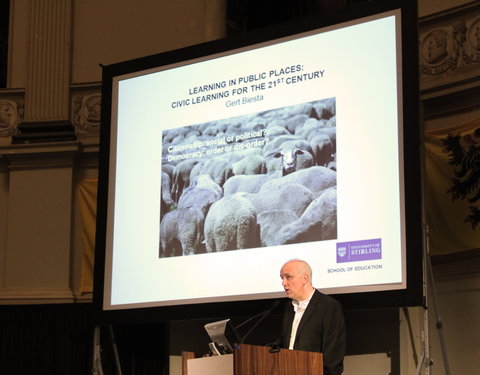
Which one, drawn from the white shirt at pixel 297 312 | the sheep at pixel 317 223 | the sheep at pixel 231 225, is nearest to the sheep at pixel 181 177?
the sheep at pixel 231 225

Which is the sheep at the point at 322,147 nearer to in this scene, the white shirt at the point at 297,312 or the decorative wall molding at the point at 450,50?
the white shirt at the point at 297,312

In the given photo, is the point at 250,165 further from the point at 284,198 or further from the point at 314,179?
the point at 314,179

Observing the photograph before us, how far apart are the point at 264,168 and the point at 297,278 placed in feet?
4.96

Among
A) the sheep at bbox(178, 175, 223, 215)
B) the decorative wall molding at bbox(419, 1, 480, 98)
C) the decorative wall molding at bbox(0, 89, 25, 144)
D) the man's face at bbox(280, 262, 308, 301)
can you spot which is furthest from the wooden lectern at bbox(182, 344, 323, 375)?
the decorative wall molding at bbox(0, 89, 25, 144)

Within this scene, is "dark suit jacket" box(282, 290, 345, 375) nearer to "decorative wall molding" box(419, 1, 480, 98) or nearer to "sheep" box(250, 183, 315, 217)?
"sheep" box(250, 183, 315, 217)

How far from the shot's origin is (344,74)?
651 centimetres

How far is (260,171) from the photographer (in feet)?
22.1

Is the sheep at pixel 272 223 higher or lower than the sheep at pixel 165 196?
lower

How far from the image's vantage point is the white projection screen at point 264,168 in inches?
241

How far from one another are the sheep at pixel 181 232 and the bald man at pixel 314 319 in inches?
60.1

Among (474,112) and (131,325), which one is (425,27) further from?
(131,325)

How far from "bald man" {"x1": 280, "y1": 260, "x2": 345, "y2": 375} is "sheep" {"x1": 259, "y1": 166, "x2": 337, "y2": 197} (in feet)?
3.46

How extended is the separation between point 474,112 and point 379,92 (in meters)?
1.85

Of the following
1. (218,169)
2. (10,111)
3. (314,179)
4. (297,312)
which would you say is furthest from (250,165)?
(10,111)
